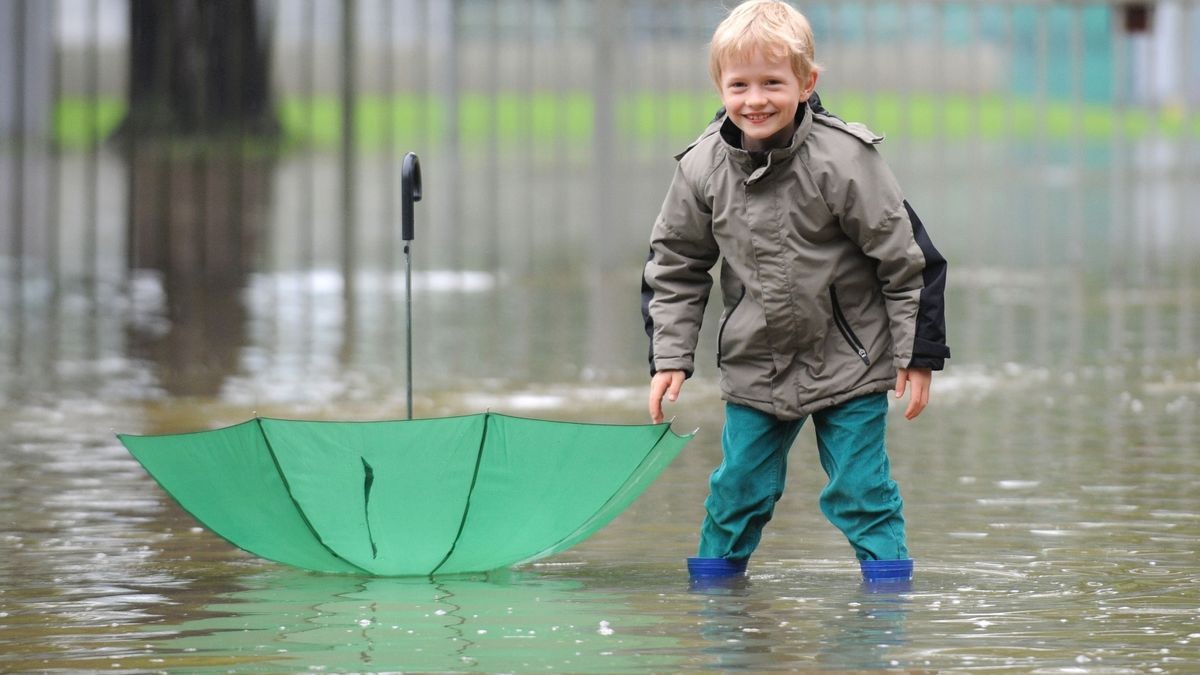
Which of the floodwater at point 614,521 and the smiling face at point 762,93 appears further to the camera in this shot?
Result: the smiling face at point 762,93

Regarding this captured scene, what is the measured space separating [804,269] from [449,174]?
1496cm

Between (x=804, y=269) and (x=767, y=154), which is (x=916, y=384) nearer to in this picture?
(x=804, y=269)

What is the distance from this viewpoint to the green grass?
2000cm

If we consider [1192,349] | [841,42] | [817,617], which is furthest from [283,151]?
[817,617]

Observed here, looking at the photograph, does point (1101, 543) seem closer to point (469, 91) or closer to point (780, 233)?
point (780, 233)

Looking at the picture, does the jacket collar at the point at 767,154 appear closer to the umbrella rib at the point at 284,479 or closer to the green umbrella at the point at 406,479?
the green umbrella at the point at 406,479

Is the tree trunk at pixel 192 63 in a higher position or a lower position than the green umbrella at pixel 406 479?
higher

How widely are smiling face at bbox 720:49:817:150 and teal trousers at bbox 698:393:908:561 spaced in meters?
0.66

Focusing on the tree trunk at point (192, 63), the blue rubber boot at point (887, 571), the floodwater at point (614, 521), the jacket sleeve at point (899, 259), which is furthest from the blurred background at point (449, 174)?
the jacket sleeve at point (899, 259)

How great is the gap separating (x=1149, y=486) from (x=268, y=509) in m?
2.85

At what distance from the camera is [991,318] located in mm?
12383

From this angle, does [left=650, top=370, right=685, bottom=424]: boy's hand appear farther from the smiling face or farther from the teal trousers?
the smiling face

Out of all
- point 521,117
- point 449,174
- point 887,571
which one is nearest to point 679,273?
point 887,571

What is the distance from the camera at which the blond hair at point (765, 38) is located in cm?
500
